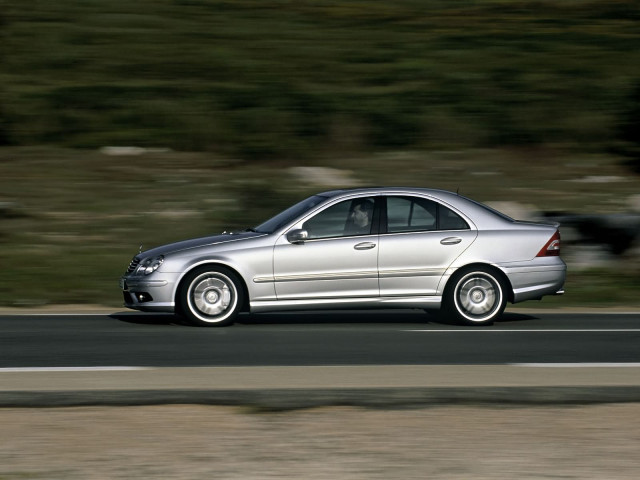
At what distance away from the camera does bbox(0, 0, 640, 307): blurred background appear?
19.9 m

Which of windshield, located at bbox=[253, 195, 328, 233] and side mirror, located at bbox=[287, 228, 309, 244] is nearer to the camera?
side mirror, located at bbox=[287, 228, 309, 244]

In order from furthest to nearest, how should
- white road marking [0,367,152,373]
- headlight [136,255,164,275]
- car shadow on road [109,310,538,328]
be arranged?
1. car shadow on road [109,310,538,328]
2. headlight [136,255,164,275]
3. white road marking [0,367,152,373]

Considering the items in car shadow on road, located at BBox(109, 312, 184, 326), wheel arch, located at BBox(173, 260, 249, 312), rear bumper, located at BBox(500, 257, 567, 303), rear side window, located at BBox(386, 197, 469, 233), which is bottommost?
car shadow on road, located at BBox(109, 312, 184, 326)

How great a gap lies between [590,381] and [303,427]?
2.37m

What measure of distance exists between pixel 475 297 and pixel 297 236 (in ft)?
6.80

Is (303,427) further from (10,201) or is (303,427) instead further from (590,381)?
(10,201)

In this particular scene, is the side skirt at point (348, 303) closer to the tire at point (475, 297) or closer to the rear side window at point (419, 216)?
the tire at point (475, 297)

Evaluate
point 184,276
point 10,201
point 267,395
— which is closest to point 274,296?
point 184,276

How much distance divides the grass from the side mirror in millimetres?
3926

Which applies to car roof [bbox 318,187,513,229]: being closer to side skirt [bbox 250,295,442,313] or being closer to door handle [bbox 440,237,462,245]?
door handle [bbox 440,237,462,245]

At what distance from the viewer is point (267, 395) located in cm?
796

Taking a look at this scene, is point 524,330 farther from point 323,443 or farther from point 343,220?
point 323,443

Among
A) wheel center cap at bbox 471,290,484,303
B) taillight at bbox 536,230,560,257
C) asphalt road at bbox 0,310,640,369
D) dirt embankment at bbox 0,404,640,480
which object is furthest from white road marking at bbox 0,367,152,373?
taillight at bbox 536,230,560,257

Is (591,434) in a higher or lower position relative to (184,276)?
lower
